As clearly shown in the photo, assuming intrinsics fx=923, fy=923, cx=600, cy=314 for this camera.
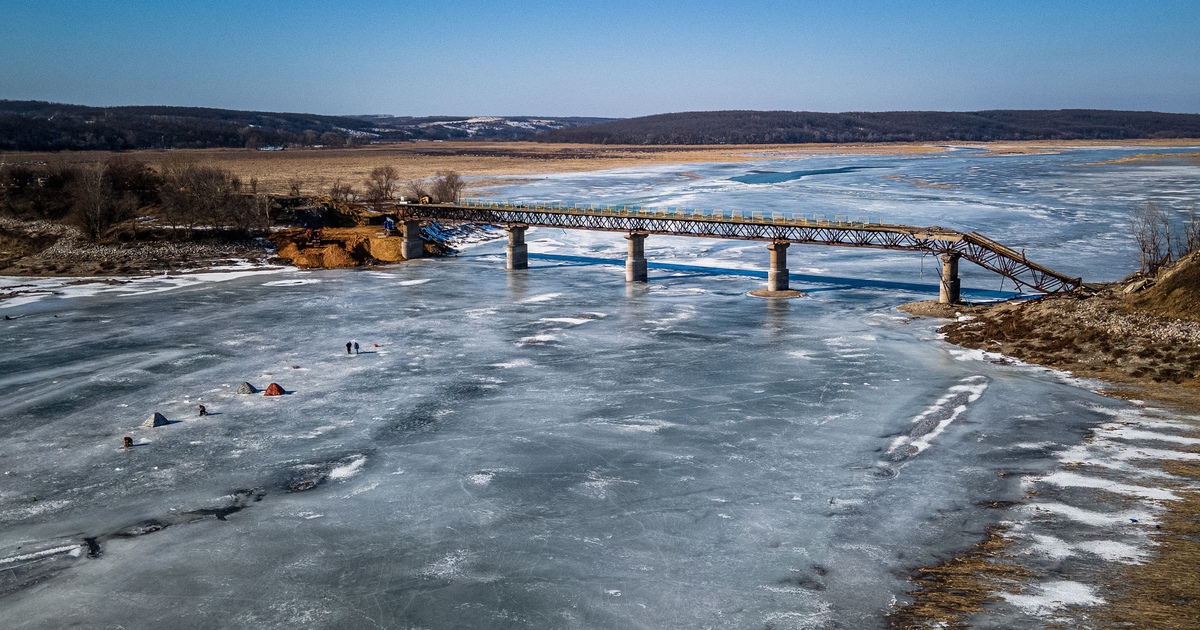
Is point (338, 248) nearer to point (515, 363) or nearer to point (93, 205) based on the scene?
point (93, 205)

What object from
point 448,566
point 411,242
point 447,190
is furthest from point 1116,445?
point 447,190

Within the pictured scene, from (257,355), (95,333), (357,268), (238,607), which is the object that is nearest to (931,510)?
(238,607)

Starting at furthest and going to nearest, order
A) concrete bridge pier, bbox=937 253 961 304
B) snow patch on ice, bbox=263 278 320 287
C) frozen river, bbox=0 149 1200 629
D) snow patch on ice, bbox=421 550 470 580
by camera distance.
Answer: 1. snow patch on ice, bbox=263 278 320 287
2. concrete bridge pier, bbox=937 253 961 304
3. snow patch on ice, bbox=421 550 470 580
4. frozen river, bbox=0 149 1200 629

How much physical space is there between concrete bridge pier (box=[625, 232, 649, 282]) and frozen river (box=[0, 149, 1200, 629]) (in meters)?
3.94

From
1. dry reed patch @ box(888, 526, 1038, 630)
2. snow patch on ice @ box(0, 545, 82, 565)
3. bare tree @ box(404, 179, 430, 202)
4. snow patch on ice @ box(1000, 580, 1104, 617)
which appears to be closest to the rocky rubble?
bare tree @ box(404, 179, 430, 202)

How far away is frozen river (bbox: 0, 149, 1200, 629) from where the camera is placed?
67.4 ft

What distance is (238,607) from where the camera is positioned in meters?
19.9

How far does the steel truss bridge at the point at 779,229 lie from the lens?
1938 inches

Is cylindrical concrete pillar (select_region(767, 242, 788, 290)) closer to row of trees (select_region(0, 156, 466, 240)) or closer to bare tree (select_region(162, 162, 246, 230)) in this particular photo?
row of trees (select_region(0, 156, 466, 240))

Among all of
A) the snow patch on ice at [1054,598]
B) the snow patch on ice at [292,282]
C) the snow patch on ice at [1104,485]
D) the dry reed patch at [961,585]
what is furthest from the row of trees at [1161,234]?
the snow patch on ice at [292,282]

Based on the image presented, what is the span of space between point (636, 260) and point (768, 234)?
377 inches

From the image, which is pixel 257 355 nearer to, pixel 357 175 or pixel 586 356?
pixel 586 356

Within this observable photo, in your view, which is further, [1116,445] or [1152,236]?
[1152,236]

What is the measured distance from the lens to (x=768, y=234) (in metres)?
62.9
